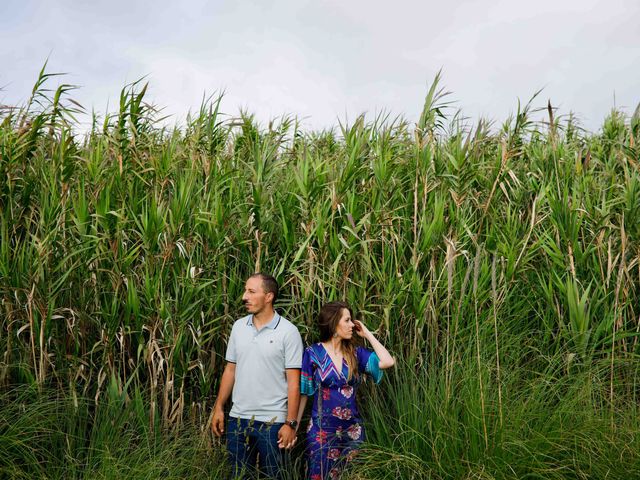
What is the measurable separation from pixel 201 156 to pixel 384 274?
2.08 metres

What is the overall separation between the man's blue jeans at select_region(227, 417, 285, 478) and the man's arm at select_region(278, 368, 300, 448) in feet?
0.26

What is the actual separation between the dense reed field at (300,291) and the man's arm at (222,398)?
0.20 m

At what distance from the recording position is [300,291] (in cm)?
494

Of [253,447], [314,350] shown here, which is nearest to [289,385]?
[314,350]

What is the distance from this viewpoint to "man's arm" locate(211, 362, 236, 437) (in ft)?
14.3

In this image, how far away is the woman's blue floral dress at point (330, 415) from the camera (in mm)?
4027

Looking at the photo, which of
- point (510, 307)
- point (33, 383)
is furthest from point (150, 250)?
point (510, 307)

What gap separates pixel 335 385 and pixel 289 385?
0.31 m

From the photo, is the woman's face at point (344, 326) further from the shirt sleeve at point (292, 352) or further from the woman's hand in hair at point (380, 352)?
the shirt sleeve at point (292, 352)

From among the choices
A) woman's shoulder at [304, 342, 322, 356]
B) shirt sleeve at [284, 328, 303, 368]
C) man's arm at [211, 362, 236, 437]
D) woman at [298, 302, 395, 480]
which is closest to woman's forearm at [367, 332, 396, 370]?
woman at [298, 302, 395, 480]

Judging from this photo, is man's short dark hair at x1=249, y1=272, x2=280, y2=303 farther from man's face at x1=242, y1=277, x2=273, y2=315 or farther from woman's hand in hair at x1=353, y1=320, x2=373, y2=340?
woman's hand in hair at x1=353, y1=320, x2=373, y2=340

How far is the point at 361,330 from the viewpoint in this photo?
430 centimetres

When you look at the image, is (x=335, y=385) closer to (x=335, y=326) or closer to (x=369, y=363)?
(x=369, y=363)

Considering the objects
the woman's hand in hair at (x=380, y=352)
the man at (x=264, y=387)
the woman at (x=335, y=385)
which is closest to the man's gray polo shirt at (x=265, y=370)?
the man at (x=264, y=387)
